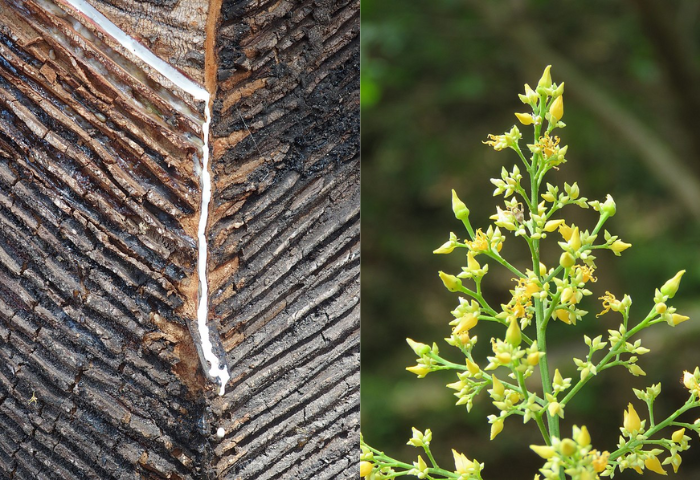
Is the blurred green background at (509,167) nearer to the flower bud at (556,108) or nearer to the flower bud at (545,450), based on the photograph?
the flower bud at (556,108)

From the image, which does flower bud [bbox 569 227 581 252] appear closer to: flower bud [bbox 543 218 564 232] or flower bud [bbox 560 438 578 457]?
flower bud [bbox 543 218 564 232]

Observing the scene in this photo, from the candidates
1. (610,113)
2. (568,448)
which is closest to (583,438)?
(568,448)

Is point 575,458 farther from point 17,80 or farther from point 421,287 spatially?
point 421,287

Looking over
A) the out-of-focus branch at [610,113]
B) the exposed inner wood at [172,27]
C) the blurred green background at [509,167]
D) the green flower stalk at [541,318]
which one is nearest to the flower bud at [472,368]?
the green flower stalk at [541,318]

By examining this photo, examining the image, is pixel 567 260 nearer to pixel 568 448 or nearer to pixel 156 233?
pixel 568 448

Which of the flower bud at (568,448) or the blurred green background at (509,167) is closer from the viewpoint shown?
the flower bud at (568,448)

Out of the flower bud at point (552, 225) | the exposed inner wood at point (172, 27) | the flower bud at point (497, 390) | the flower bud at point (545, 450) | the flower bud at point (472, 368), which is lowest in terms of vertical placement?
the flower bud at point (545, 450)

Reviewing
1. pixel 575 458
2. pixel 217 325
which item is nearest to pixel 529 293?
pixel 575 458

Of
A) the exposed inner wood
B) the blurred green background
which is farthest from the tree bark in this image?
the blurred green background
